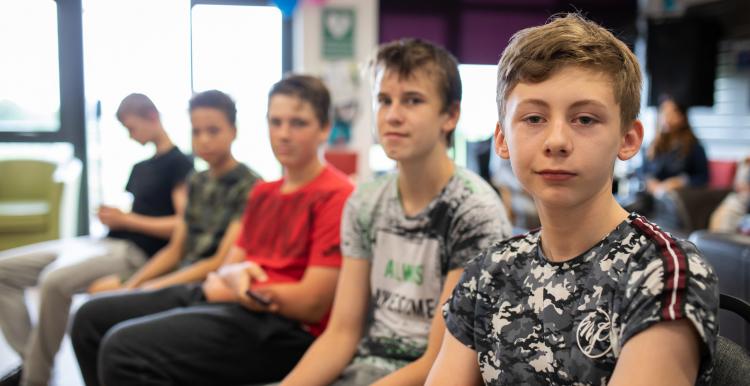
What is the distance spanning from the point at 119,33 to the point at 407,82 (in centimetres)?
542

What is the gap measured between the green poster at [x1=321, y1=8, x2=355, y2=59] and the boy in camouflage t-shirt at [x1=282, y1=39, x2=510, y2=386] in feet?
16.0

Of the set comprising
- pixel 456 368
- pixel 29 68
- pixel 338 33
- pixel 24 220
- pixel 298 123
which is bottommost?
pixel 24 220

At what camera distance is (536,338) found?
0.94m

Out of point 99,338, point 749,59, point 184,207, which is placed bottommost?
point 99,338

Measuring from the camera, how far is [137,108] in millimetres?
2760

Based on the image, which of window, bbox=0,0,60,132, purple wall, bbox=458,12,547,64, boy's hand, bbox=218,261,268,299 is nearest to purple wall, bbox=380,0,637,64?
purple wall, bbox=458,12,547,64

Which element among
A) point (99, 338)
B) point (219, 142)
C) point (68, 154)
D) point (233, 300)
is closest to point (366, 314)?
point (233, 300)

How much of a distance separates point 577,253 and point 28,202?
4.65 metres

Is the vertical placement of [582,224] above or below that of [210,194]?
above

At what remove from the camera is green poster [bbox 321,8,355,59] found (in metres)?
6.33

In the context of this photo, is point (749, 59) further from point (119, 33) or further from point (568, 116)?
point (568, 116)

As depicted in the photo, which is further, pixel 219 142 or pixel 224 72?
pixel 224 72

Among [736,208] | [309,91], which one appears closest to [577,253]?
[309,91]

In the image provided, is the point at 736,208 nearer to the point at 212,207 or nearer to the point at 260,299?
the point at 212,207
